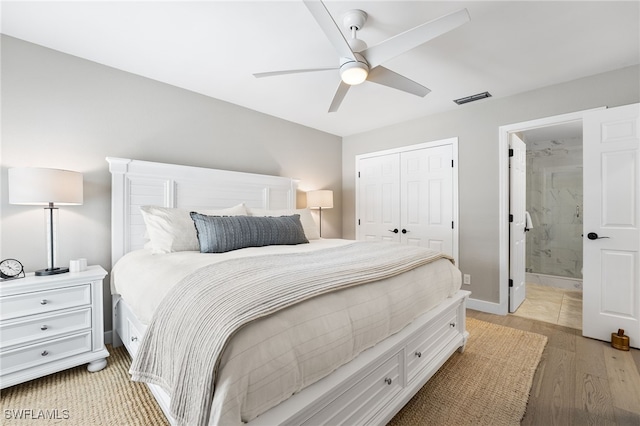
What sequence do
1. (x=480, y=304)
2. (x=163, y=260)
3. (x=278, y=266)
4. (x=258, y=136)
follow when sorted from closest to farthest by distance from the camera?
(x=278, y=266) < (x=163, y=260) < (x=480, y=304) < (x=258, y=136)

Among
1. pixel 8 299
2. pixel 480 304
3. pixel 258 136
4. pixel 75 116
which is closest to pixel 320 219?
pixel 258 136

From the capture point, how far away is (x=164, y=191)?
8.80 feet

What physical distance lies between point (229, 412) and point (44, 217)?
2.37 m

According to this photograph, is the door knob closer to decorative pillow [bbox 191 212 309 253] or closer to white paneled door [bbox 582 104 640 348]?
white paneled door [bbox 582 104 640 348]

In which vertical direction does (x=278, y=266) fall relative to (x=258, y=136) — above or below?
below

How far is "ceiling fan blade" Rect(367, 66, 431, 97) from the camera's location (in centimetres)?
197

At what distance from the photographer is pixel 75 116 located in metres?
2.32

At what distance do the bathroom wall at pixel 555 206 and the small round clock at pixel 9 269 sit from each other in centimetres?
630

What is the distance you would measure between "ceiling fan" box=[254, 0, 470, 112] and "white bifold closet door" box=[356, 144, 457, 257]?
5.63 ft

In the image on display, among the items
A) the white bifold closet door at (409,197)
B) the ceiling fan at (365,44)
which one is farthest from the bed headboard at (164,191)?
the white bifold closet door at (409,197)

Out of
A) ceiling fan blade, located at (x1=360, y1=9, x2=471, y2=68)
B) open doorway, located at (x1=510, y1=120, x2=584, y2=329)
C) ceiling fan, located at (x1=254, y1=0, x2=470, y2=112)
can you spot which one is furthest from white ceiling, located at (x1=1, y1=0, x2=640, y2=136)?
open doorway, located at (x1=510, y1=120, x2=584, y2=329)

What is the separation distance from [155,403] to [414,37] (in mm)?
2590

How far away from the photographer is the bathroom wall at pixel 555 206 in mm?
4441

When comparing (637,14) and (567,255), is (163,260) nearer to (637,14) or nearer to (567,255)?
(637,14)
